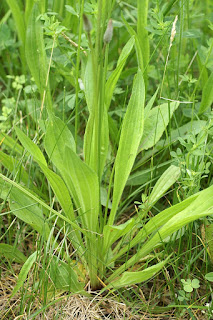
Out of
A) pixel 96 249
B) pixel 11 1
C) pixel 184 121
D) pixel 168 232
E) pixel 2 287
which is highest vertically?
pixel 11 1

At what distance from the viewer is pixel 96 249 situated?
1453 millimetres

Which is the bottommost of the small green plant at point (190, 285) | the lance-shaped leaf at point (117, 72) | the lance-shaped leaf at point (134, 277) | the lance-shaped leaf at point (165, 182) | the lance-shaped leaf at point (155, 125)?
the small green plant at point (190, 285)

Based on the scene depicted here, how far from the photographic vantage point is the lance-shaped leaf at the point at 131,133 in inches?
56.5

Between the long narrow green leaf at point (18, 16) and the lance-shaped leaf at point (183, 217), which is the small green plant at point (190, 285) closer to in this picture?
the lance-shaped leaf at point (183, 217)

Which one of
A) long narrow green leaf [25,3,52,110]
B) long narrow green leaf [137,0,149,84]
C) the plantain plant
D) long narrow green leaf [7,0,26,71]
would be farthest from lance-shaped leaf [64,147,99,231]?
long narrow green leaf [7,0,26,71]

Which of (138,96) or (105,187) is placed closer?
(138,96)

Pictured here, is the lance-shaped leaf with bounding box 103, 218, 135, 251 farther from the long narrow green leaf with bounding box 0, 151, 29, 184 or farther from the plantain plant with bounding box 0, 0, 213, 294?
the long narrow green leaf with bounding box 0, 151, 29, 184

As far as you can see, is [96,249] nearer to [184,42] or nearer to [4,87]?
[184,42]

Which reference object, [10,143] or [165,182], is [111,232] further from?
[10,143]

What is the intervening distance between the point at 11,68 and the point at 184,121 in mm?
998

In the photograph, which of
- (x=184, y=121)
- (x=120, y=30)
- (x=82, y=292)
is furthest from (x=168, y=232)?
(x=120, y=30)

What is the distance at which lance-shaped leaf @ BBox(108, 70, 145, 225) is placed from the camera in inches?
56.5

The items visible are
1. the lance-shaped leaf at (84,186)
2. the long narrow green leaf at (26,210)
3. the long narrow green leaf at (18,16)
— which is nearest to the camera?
the lance-shaped leaf at (84,186)

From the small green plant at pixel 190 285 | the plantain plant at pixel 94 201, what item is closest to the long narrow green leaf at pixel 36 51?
the plantain plant at pixel 94 201
